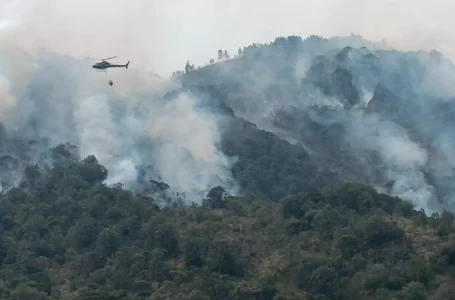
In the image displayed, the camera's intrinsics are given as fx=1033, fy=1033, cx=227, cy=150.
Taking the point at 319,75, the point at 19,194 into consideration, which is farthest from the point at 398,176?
the point at 19,194

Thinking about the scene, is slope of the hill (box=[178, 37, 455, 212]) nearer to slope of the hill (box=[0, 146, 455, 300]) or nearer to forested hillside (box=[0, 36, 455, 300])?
forested hillside (box=[0, 36, 455, 300])

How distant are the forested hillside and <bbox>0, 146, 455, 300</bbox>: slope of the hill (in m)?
0.21

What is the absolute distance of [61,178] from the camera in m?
124

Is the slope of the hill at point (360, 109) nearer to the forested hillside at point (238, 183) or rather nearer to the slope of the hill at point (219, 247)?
the forested hillside at point (238, 183)

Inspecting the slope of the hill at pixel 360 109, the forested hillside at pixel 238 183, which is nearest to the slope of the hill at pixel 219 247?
the forested hillside at pixel 238 183

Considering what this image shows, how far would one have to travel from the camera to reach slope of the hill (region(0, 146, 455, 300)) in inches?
3494

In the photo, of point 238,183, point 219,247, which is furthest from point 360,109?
point 219,247

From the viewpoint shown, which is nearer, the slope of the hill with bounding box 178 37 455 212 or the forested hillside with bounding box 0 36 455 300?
the forested hillside with bounding box 0 36 455 300

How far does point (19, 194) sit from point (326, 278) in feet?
150

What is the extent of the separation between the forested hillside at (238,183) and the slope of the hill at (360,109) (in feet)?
1.08

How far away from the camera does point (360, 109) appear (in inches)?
7111

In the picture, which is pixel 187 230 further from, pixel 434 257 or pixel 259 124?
pixel 259 124

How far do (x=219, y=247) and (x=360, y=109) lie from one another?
293 ft

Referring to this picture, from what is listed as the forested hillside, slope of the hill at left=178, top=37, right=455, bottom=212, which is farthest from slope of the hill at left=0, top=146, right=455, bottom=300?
slope of the hill at left=178, top=37, right=455, bottom=212
